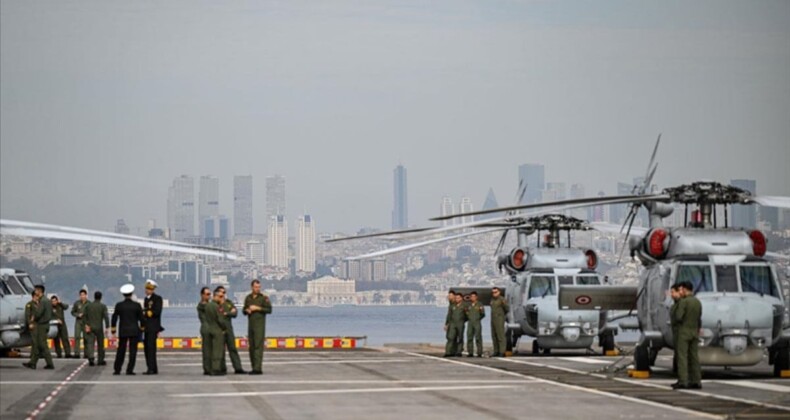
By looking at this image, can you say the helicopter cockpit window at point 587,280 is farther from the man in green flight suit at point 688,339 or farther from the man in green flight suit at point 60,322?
the man in green flight suit at point 688,339

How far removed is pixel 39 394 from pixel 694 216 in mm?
12298

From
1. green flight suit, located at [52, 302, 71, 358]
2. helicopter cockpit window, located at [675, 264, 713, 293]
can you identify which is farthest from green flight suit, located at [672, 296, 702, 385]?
green flight suit, located at [52, 302, 71, 358]

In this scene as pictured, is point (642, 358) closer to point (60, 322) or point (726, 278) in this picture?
point (726, 278)

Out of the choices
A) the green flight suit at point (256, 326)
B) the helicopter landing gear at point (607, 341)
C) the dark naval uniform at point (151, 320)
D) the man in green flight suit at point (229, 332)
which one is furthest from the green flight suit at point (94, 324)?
the helicopter landing gear at point (607, 341)

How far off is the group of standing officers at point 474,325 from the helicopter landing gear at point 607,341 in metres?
2.32

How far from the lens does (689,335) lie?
2625 cm

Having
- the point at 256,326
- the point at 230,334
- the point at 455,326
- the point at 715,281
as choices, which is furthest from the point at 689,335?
the point at 455,326

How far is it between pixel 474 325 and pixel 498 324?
75cm

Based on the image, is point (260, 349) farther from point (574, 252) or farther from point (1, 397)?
point (574, 252)

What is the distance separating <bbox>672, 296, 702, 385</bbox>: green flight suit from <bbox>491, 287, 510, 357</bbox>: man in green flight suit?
1292cm

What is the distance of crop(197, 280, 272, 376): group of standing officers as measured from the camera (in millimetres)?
29422

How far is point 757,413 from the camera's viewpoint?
67.3ft

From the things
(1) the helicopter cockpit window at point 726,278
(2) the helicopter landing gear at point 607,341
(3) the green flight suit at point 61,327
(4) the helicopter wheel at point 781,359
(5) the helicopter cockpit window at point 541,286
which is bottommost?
(4) the helicopter wheel at point 781,359

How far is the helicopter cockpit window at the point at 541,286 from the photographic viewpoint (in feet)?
130
